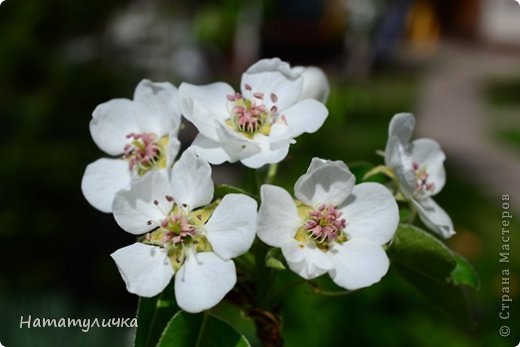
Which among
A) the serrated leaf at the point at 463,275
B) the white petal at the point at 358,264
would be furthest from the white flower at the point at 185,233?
the serrated leaf at the point at 463,275

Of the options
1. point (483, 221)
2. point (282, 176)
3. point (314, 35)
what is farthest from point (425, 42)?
point (282, 176)

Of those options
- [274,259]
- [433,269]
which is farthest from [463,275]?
[274,259]

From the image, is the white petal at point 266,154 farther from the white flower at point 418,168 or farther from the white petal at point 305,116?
the white flower at point 418,168

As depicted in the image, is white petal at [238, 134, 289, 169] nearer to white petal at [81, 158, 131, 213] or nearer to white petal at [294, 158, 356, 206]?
Answer: white petal at [294, 158, 356, 206]

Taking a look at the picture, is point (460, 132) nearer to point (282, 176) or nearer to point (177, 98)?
point (282, 176)

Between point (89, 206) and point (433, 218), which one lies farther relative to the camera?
point (89, 206)

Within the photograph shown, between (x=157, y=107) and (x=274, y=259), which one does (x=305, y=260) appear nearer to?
(x=274, y=259)

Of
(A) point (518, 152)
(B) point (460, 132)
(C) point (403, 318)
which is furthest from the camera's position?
(B) point (460, 132)
